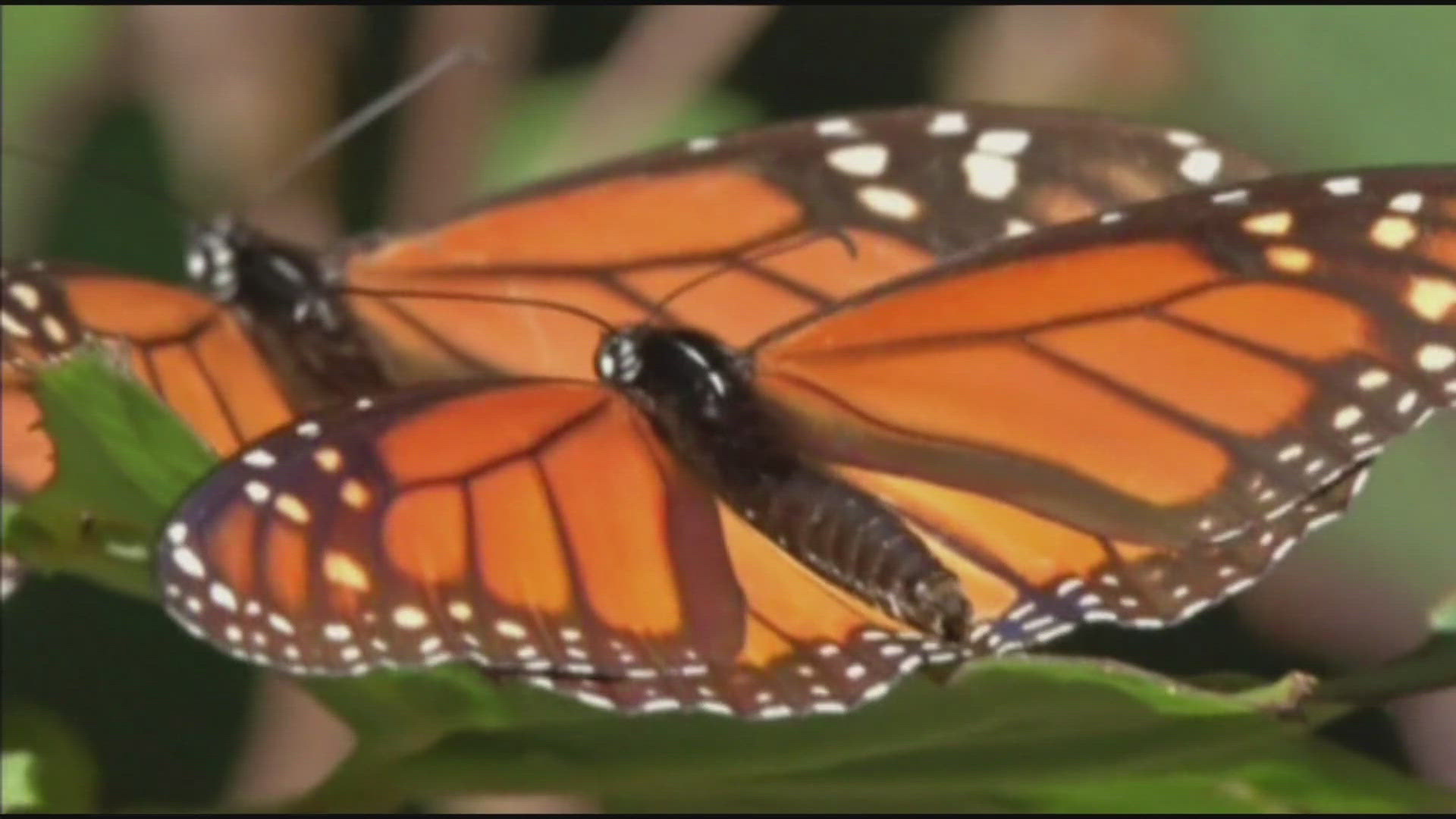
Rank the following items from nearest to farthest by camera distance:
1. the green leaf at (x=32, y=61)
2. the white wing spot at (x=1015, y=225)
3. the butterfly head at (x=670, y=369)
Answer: the butterfly head at (x=670, y=369) → the white wing spot at (x=1015, y=225) → the green leaf at (x=32, y=61)

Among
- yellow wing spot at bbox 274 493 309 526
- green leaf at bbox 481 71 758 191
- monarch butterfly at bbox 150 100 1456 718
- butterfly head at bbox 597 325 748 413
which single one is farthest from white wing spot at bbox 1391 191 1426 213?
green leaf at bbox 481 71 758 191

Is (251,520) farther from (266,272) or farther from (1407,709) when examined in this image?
(1407,709)

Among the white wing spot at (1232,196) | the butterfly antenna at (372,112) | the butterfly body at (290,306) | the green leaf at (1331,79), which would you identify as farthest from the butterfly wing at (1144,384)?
the green leaf at (1331,79)

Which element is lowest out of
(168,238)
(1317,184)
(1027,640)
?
(1027,640)

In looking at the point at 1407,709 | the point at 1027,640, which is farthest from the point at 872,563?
the point at 1407,709

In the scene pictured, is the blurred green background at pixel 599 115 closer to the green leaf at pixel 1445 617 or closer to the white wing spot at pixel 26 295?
the white wing spot at pixel 26 295

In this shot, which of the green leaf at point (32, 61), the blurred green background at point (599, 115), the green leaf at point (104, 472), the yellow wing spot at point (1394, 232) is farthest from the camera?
the green leaf at point (32, 61)

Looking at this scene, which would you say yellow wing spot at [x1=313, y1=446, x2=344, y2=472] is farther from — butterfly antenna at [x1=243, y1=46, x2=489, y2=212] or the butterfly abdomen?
butterfly antenna at [x1=243, y1=46, x2=489, y2=212]
